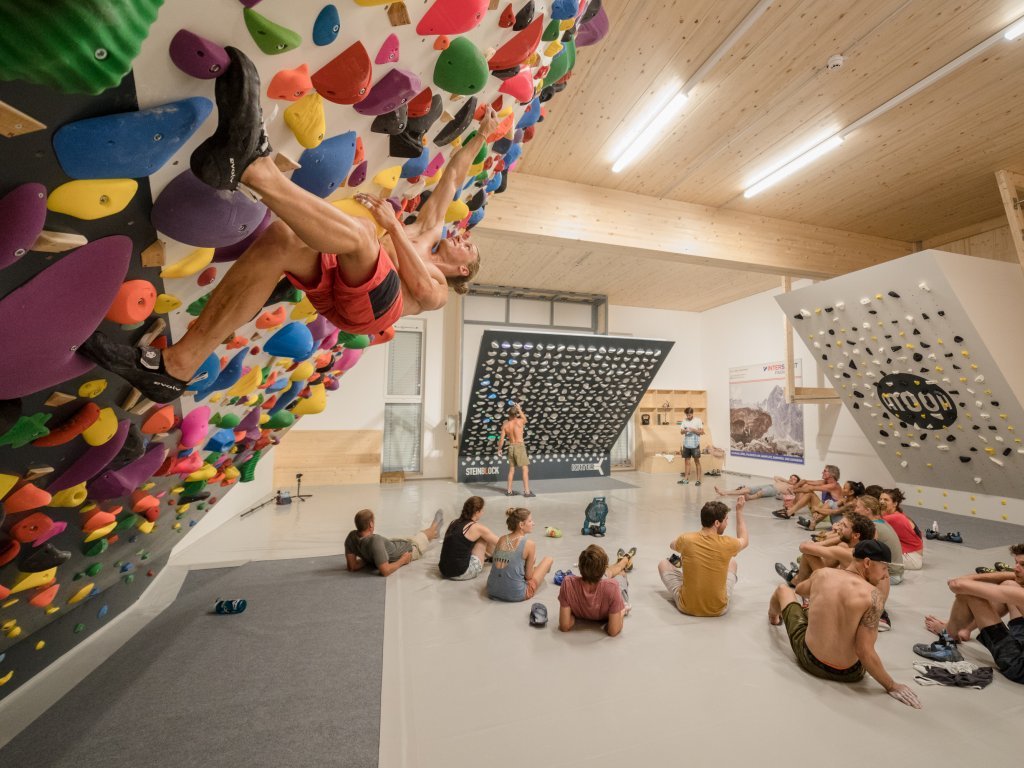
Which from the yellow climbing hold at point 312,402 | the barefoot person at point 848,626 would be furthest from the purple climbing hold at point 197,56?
the barefoot person at point 848,626

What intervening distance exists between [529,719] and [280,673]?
117 centimetres

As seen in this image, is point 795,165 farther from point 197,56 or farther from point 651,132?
point 197,56

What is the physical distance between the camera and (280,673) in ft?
7.07

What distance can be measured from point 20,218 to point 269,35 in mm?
400

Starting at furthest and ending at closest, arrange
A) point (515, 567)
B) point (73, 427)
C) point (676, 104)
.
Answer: point (676, 104)
point (515, 567)
point (73, 427)

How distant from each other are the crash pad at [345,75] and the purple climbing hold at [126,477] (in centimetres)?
122

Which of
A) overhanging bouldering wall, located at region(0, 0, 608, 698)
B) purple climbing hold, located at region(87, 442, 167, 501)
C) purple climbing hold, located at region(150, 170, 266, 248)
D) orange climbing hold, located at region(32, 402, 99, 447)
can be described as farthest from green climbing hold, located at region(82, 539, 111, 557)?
purple climbing hold, located at region(150, 170, 266, 248)

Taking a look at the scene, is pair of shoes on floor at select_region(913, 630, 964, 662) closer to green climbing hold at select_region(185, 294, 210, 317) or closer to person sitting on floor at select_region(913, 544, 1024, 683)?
person sitting on floor at select_region(913, 544, 1024, 683)

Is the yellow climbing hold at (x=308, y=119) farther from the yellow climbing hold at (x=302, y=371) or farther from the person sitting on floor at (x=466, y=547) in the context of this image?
the person sitting on floor at (x=466, y=547)

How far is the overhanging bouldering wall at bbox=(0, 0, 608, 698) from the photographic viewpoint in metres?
0.56

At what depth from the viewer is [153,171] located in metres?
0.68

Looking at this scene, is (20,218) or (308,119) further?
(308,119)

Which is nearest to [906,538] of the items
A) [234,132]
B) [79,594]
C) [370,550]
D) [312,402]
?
[370,550]

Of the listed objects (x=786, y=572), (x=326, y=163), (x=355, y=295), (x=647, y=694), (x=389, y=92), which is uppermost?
(x=389, y=92)
